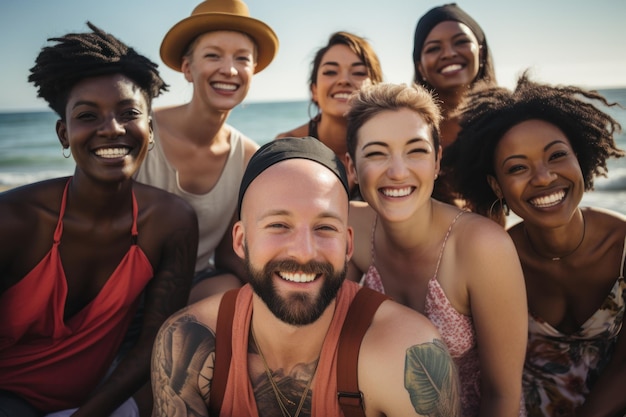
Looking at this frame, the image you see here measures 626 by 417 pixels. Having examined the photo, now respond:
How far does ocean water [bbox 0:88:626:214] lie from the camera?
469 inches

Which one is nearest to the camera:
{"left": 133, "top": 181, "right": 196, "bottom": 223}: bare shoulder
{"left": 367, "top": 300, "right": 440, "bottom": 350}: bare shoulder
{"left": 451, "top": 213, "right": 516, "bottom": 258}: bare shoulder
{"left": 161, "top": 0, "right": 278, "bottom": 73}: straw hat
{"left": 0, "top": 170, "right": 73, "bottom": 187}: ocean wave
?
{"left": 367, "top": 300, "right": 440, "bottom": 350}: bare shoulder

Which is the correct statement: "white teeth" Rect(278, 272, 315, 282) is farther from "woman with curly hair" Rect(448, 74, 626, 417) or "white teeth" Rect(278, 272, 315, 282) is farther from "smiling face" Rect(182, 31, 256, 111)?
"smiling face" Rect(182, 31, 256, 111)

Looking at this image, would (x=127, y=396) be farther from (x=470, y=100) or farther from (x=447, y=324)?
(x=470, y=100)

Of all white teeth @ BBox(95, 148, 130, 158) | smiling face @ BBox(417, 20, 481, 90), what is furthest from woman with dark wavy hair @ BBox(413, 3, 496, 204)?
white teeth @ BBox(95, 148, 130, 158)

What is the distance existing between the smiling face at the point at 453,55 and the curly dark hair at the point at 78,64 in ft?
10.4

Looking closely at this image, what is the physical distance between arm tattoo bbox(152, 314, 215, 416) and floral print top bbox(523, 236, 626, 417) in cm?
227

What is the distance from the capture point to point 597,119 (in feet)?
11.0

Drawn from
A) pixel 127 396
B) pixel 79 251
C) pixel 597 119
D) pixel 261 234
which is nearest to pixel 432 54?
pixel 597 119

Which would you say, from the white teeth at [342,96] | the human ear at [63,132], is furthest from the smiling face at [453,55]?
the human ear at [63,132]

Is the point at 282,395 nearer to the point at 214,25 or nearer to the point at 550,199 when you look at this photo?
the point at 550,199

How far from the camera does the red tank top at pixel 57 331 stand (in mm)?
2916

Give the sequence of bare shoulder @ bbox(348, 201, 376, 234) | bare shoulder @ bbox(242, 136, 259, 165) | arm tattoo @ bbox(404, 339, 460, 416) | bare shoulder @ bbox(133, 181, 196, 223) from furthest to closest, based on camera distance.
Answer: bare shoulder @ bbox(242, 136, 259, 165) < bare shoulder @ bbox(348, 201, 376, 234) < bare shoulder @ bbox(133, 181, 196, 223) < arm tattoo @ bbox(404, 339, 460, 416)

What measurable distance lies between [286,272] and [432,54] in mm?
3815

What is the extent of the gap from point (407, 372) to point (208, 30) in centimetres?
339
